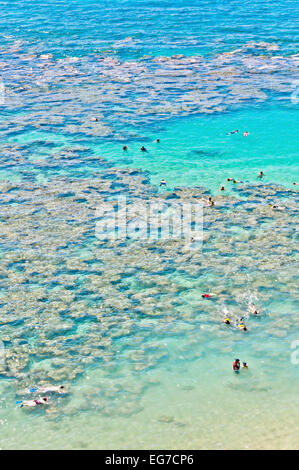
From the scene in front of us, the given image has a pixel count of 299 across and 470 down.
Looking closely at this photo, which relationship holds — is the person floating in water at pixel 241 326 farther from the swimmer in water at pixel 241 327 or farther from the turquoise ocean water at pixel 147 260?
the turquoise ocean water at pixel 147 260

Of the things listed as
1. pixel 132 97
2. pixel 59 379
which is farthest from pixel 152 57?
pixel 59 379

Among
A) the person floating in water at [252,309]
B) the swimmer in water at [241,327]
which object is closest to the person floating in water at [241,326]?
the swimmer in water at [241,327]
